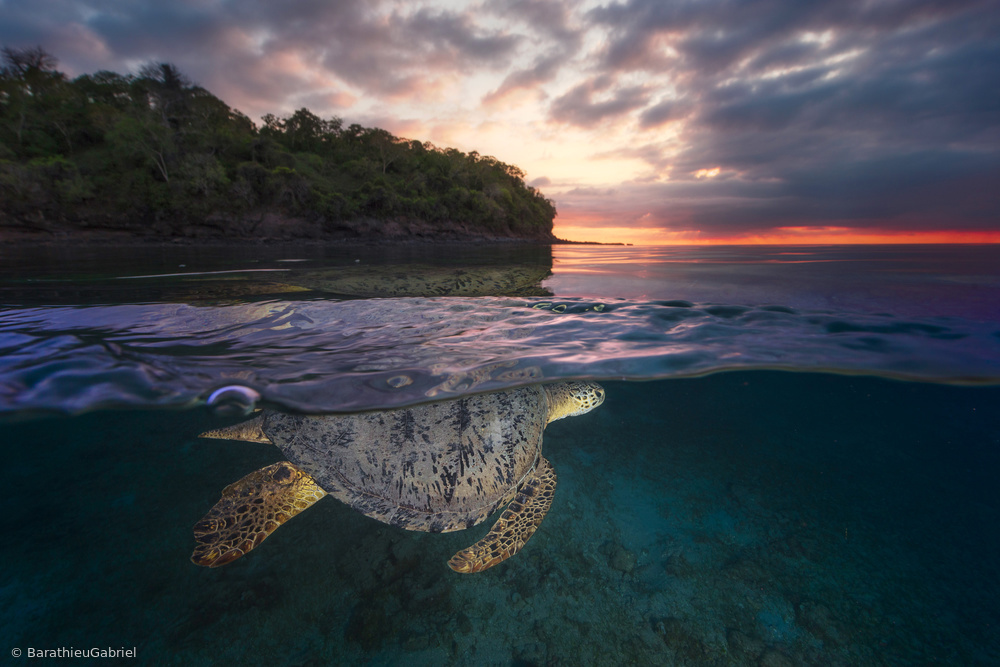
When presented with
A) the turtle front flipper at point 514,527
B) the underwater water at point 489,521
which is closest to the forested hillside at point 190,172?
the underwater water at point 489,521

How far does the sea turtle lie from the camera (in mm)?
3797

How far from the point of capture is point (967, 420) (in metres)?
11.6

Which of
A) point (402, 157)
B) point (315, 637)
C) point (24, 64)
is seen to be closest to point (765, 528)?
point (315, 637)

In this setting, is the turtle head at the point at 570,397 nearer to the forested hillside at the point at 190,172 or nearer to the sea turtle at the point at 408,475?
the sea turtle at the point at 408,475

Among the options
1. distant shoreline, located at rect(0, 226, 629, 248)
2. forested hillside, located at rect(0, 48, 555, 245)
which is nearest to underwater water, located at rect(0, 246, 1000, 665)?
distant shoreline, located at rect(0, 226, 629, 248)

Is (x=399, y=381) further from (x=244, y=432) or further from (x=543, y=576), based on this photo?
(x=543, y=576)

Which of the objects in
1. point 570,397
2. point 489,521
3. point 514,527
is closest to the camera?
point 514,527

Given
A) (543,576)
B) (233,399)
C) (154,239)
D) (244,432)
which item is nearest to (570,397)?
(543,576)

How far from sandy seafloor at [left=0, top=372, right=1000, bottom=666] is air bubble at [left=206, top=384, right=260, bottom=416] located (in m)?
1.87

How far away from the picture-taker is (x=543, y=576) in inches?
164

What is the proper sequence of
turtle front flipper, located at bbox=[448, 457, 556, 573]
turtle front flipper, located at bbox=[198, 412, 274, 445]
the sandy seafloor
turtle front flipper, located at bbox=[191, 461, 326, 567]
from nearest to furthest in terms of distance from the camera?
the sandy seafloor
turtle front flipper, located at bbox=[191, 461, 326, 567]
turtle front flipper, located at bbox=[448, 457, 556, 573]
turtle front flipper, located at bbox=[198, 412, 274, 445]

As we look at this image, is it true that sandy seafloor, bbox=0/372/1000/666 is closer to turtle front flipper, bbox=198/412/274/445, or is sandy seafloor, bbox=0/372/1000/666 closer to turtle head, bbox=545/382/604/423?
turtle front flipper, bbox=198/412/274/445

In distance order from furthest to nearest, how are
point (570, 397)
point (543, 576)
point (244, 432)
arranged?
1. point (570, 397)
2. point (244, 432)
3. point (543, 576)

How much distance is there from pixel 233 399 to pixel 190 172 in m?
34.1
